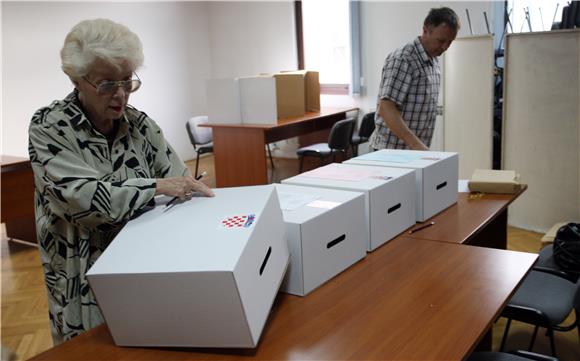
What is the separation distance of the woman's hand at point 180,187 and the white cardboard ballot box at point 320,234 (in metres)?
0.24

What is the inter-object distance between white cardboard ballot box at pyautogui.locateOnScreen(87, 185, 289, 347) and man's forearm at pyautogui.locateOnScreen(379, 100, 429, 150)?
156cm

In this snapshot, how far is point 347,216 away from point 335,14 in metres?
5.38

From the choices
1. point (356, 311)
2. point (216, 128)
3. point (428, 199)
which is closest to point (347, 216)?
point (356, 311)

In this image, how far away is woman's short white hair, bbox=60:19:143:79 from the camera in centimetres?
131

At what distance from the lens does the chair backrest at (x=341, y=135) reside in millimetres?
5189

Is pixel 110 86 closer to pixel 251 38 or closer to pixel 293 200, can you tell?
pixel 293 200

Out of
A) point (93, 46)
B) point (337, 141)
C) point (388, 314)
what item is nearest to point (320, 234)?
point (388, 314)

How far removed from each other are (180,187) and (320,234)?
0.40 meters

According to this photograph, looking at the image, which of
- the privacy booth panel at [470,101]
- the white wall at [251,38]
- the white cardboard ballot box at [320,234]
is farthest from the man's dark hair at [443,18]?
the white wall at [251,38]

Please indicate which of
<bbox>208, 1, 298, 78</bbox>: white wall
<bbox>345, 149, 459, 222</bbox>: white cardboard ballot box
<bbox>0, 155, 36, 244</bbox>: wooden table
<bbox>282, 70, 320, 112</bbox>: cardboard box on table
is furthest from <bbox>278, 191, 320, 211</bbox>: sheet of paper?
<bbox>208, 1, 298, 78</bbox>: white wall

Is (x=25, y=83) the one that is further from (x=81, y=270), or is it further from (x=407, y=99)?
(x=81, y=270)

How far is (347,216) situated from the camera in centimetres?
164

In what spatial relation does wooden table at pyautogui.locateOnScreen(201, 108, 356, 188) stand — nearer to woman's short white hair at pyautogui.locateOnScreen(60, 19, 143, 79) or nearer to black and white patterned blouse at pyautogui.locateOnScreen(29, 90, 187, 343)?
black and white patterned blouse at pyautogui.locateOnScreen(29, 90, 187, 343)

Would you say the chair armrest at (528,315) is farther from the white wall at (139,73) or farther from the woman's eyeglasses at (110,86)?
the white wall at (139,73)
